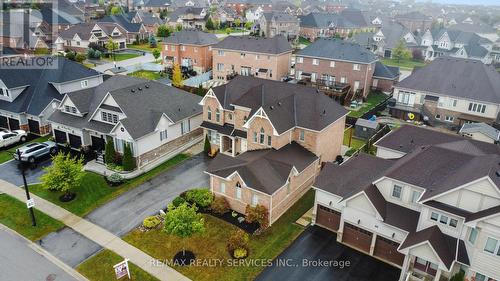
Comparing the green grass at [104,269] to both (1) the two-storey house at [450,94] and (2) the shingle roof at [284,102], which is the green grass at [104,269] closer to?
(2) the shingle roof at [284,102]

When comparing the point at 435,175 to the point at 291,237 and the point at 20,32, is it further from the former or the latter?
the point at 20,32

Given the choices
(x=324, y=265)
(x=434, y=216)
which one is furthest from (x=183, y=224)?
(x=434, y=216)

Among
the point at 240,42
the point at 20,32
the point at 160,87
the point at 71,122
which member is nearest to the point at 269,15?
the point at 240,42

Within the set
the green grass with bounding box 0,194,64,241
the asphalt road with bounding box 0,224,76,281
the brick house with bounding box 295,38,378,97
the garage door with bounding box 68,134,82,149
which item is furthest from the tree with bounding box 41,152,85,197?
the brick house with bounding box 295,38,378,97

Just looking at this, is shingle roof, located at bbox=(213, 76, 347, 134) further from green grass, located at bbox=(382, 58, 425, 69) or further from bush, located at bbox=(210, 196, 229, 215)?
green grass, located at bbox=(382, 58, 425, 69)

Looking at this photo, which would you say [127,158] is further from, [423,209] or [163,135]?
[423,209]

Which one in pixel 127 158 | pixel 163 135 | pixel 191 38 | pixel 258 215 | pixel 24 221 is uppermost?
pixel 191 38
